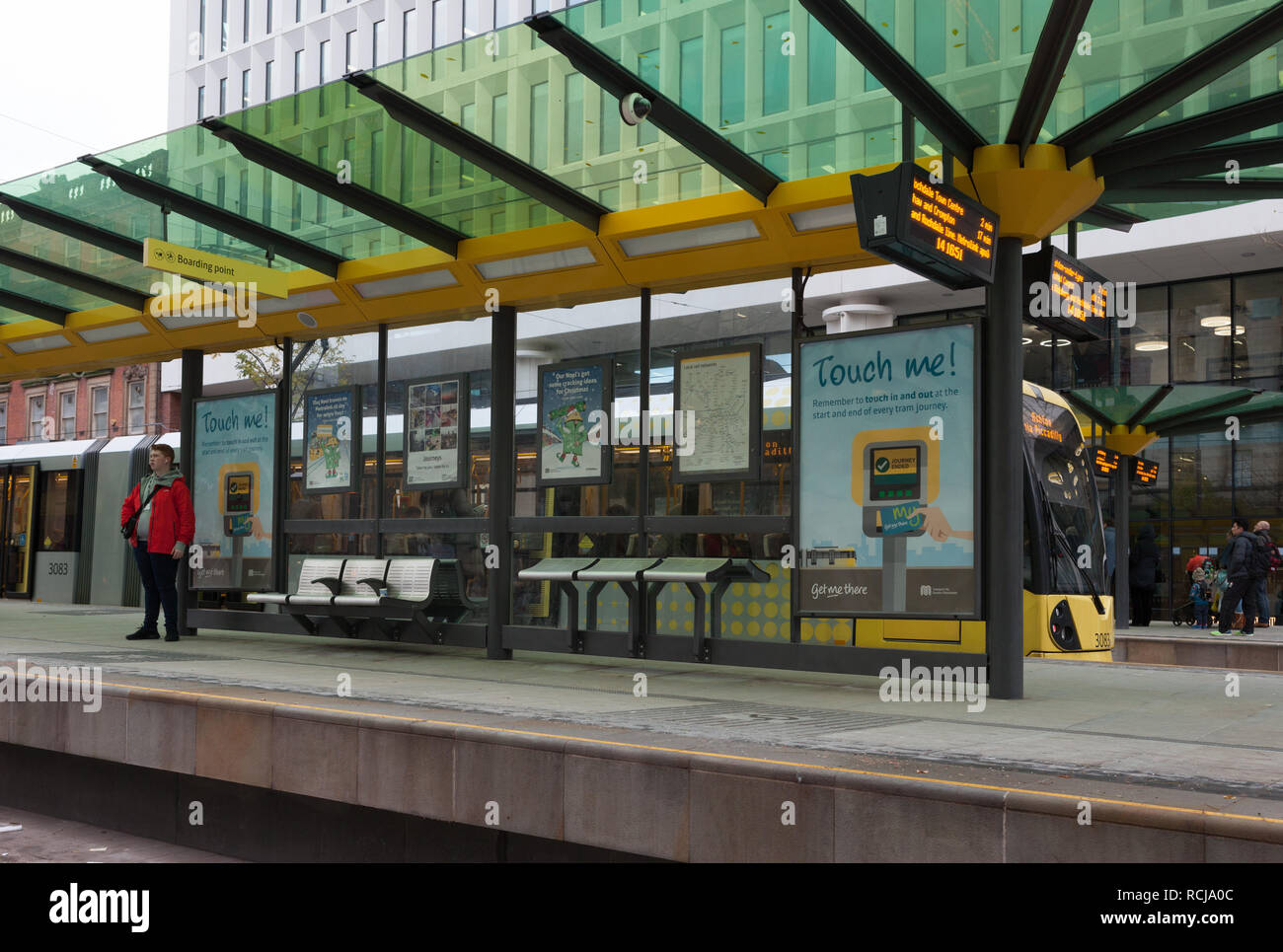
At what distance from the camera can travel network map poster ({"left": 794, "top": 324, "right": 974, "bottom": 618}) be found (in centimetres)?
838

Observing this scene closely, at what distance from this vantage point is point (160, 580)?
12.1m

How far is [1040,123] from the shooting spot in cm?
786

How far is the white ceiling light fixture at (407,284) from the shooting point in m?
11.1

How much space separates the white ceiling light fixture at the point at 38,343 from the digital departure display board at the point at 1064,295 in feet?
36.5

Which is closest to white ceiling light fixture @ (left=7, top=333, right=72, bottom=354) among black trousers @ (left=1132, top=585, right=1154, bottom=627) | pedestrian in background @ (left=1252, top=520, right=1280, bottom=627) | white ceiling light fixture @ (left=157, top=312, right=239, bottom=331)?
white ceiling light fixture @ (left=157, top=312, right=239, bottom=331)

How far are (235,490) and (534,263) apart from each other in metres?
4.42

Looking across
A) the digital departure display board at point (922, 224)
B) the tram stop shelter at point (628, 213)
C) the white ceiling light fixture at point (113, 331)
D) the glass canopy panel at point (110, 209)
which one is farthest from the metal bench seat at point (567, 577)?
the white ceiling light fixture at point (113, 331)

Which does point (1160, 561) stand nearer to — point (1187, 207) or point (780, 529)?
point (1187, 207)

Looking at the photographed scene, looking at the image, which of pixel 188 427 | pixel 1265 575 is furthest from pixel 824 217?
pixel 1265 575

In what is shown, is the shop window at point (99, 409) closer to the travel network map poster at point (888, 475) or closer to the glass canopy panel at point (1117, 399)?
the glass canopy panel at point (1117, 399)

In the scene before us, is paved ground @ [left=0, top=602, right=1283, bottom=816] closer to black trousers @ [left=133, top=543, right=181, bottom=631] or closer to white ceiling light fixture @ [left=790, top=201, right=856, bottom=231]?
black trousers @ [left=133, top=543, right=181, bottom=631]

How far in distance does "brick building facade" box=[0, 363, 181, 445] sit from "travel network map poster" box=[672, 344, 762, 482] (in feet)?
110

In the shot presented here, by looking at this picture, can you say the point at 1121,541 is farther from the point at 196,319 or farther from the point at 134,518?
the point at 134,518
